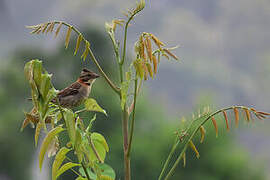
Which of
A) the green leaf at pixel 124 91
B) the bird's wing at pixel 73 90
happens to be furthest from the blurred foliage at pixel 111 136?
the green leaf at pixel 124 91

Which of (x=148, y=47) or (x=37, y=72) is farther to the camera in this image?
(x=148, y=47)

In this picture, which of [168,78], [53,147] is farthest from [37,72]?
[168,78]

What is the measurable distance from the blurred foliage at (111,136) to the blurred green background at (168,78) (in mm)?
45

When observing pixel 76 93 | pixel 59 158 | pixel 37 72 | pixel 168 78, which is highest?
pixel 37 72

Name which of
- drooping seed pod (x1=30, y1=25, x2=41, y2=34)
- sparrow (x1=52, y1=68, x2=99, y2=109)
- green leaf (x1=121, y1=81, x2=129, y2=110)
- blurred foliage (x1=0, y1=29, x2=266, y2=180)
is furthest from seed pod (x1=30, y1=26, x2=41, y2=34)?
blurred foliage (x1=0, y1=29, x2=266, y2=180)

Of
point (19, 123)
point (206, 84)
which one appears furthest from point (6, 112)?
point (206, 84)

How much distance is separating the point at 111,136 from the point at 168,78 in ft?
147

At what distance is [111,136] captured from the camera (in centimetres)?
1970

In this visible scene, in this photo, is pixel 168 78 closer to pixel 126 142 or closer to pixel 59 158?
pixel 126 142

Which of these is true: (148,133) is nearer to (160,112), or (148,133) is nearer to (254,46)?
(160,112)

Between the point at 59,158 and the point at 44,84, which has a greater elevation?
the point at 44,84

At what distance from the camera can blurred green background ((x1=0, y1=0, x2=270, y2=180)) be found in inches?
680

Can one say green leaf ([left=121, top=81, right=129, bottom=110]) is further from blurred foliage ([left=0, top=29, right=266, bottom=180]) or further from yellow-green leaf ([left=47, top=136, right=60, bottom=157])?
blurred foliage ([left=0, top=29, right=266, bottom=180])

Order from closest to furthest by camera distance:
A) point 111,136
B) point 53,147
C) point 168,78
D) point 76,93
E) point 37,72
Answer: point 37,72
point 53,147
point 76,93
point 111,136
point 168,78
